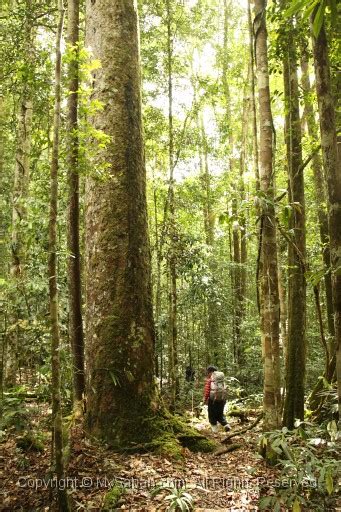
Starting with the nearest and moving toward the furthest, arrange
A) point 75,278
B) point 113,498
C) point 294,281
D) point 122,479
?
point 113,498, point 122,479, point 75,278, point 294,281

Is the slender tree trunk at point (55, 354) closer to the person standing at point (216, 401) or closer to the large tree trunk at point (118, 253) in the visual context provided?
the large tree trunk at point (118, 253)

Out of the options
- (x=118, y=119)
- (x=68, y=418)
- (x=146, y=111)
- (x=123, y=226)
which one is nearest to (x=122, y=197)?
(x=123, y=226)

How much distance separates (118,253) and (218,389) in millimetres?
5017

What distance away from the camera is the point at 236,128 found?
71.5 feet

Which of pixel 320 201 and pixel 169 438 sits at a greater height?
pixel 320 201

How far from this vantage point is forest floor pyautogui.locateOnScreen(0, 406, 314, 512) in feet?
13.6

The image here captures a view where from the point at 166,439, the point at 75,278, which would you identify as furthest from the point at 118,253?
the point at 166,439

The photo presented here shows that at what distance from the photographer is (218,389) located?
9.54 metres

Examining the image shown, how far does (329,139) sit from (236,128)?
19613mm

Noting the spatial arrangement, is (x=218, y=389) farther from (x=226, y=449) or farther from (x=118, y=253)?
(x=118, y=253)

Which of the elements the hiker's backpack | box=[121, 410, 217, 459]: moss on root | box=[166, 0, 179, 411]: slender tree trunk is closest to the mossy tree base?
box=[121, 410, 217, 459]: moss on root

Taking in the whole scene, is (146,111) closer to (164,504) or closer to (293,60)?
(293,60)

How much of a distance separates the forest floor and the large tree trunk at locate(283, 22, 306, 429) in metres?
1.20

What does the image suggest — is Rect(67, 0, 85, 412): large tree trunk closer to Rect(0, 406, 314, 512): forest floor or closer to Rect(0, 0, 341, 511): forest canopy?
Rect(0, 0, 341, 511): forest canopy
